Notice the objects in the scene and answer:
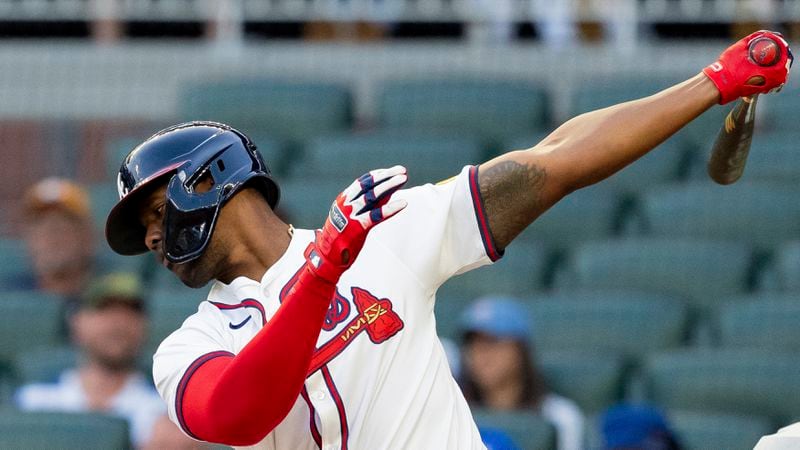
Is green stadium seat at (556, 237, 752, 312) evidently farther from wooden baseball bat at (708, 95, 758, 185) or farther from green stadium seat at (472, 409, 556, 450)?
wooden baseball bat at (708, 95, 758, 185)

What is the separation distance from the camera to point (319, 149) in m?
6.94

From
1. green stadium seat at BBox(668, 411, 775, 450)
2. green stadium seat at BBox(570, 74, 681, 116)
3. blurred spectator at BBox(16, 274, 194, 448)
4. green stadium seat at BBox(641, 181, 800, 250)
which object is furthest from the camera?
green stadium seat at BBox(570, 74, 681, 116)

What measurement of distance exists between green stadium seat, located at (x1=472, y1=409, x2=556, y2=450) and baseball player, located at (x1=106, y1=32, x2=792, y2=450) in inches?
64.5

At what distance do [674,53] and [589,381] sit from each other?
116 inches

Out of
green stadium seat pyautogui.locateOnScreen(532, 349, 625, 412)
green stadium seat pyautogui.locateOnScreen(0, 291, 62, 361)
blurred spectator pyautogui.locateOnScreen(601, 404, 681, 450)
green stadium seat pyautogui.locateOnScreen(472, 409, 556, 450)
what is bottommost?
green stadium seat pyautogui.locateOnScreen(0, 291, 62, 361)

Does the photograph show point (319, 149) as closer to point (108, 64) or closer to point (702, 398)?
point (108, 64)

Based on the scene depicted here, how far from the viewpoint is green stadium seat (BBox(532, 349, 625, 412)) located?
528 centimetres

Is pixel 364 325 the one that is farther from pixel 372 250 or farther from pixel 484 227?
pixel 484 227

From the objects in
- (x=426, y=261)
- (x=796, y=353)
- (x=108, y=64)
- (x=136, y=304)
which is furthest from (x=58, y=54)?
(x=426, y=261)

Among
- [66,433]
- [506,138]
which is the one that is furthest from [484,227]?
[506,138]

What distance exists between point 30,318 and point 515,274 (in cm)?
203

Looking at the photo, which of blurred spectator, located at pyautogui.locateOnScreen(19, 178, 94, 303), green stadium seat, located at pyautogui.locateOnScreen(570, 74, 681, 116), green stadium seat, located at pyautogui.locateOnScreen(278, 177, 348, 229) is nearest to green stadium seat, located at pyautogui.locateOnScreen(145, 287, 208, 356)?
blurred spectator, located at pyautogui.locateOnScreen(19, 178, 94, 303)

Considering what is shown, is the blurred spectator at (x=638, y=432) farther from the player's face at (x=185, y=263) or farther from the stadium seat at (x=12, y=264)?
the stadium seat at (x=12, y=264)

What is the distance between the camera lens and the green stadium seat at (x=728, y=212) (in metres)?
6.25
